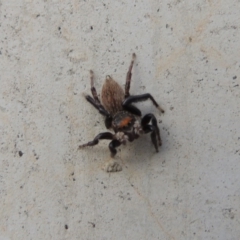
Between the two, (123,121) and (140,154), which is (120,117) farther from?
(140,154)

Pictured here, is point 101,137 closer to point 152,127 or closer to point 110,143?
point 110,143

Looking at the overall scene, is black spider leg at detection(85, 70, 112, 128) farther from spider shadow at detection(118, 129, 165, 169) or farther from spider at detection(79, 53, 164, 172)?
spider shadow at detection(118, 129, 165, 169)

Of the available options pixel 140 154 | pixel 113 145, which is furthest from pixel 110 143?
pixel 140 154

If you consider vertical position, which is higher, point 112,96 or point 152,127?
point 112,96

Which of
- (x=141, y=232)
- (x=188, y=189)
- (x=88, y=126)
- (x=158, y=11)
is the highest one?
(x=158, y=11)

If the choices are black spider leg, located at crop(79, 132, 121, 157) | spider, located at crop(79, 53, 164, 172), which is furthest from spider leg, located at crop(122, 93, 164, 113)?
black spider leg, located at crop(79, 132, 121, 157)

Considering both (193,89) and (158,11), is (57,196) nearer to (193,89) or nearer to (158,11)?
(193,89)

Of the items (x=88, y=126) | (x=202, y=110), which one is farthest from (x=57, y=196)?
(x=202, y=110)
